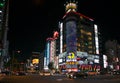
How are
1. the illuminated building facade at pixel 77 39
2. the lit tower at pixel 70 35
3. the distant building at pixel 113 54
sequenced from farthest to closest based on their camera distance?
the distant building at pixel 113 54 → the illuminated building facade at pixel 77 39 → the lit tower at pixel 70 35

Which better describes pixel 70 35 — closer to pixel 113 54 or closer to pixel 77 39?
pixel 77 39

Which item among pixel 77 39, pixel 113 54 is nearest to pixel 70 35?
pixel 77 39

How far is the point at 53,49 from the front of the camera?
621 feet

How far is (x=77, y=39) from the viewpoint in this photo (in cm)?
14262

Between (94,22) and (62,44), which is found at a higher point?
(94,22)

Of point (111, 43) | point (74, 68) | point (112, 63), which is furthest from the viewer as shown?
point (111, 43)

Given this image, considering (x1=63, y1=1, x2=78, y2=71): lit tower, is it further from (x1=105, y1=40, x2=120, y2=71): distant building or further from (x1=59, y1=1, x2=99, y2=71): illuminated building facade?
(x1=105, y1=40, x2=120, y2=71): distant building

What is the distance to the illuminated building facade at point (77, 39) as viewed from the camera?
458ft

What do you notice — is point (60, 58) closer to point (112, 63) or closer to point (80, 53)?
point (80, 53)

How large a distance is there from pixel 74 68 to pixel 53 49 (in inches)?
2210

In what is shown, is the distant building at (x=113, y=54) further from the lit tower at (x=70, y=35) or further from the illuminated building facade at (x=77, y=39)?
the lit tower at (x=70, y=35)

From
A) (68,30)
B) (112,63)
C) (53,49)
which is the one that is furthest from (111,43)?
(68,30)

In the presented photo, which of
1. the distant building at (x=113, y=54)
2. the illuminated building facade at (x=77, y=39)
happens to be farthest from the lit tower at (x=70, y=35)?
the distant building at (x=113, y=54)

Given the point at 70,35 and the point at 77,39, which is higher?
the point at 70,35
